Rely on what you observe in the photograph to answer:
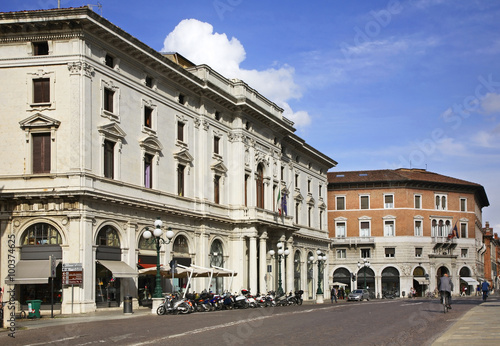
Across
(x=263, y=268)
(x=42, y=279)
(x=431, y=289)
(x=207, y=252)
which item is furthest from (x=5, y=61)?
(x=431, y=289)

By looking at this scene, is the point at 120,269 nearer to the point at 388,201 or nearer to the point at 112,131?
the point at 112,131

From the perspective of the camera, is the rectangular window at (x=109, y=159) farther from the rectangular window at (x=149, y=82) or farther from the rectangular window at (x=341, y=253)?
the rectangular window at (x=341, y=253)

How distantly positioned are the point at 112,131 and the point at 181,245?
11201 mm

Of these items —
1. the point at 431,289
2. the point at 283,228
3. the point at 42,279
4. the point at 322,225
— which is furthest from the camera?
the point at 431,289

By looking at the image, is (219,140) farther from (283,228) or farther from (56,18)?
(56,18)

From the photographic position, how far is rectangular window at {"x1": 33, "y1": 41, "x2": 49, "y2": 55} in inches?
1523

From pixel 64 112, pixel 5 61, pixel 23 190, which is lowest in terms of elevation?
pixel 23 190

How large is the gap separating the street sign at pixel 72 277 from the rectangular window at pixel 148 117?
12.0 meters

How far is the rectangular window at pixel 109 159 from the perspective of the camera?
40.0 metres

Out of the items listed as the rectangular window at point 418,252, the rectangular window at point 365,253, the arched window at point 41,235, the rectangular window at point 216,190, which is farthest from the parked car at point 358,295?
the arched window at point 41,235

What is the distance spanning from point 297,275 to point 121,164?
33.8 meters

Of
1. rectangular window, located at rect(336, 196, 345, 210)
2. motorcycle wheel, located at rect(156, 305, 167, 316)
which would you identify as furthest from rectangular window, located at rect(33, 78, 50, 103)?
rectangular window, located at rect(336, 196, 345, 210)

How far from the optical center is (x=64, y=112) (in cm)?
3797

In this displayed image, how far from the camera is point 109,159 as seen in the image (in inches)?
1591
